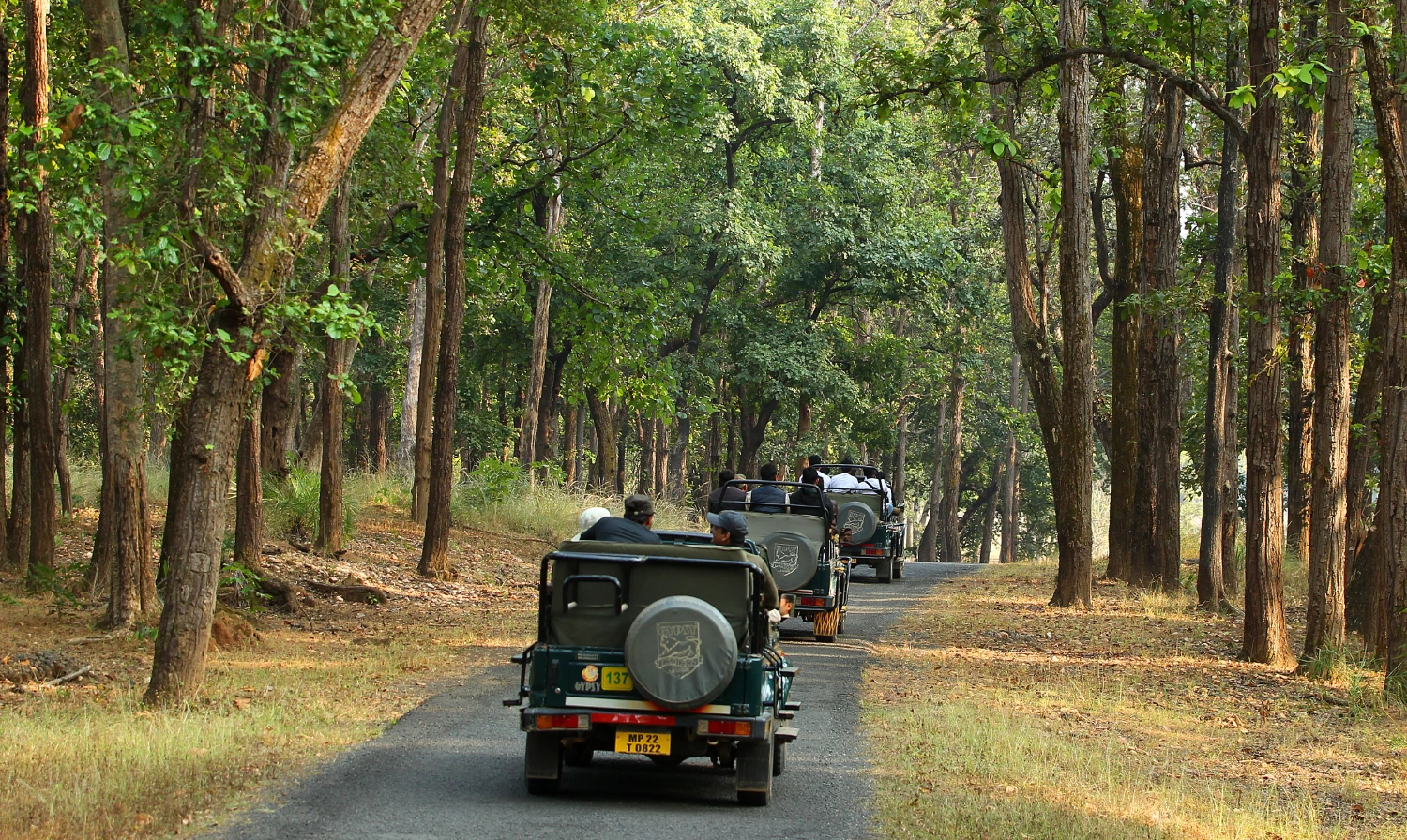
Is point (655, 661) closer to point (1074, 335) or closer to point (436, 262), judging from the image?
point (1074, 335)

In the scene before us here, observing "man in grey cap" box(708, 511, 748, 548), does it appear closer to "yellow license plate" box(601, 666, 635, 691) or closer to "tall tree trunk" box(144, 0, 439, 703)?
"yellow license plate" box(601, 666, 635, 691)

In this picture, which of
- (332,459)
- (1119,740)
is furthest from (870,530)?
(1119,740)

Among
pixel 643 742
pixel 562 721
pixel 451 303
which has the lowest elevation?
pixel 643 742

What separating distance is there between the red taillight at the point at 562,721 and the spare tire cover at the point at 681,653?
416mm

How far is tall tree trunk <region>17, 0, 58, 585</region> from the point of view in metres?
16.1

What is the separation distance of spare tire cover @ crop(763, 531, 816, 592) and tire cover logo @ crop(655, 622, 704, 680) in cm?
768

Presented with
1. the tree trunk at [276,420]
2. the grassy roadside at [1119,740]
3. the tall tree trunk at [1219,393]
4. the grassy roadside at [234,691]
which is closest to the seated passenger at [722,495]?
the grassy roadside at [1119,740]

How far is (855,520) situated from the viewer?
2409 centimetres

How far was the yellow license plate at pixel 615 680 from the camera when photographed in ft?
26.5

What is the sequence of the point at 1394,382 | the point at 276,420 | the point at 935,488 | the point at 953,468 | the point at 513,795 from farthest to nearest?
1. the point at 935,488
2. the point at 953,468
3. the point at 276,420
4. the point at 1394,382
5. the point at 513,795

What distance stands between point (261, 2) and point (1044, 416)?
14.4 meters

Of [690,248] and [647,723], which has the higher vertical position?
[690,248]

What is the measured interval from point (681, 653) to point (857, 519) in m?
16.6

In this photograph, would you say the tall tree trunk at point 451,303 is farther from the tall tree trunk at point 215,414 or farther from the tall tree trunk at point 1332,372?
the tall tree trunk at point 1332,372
